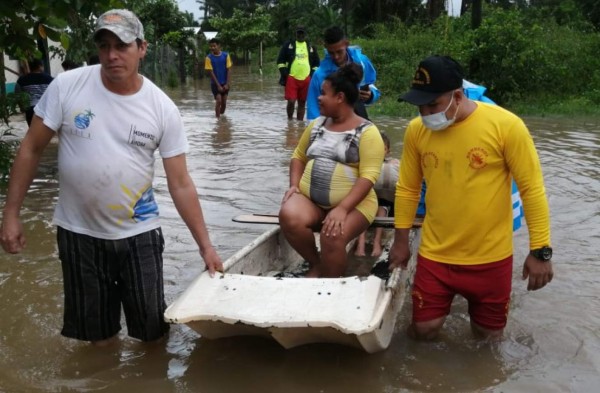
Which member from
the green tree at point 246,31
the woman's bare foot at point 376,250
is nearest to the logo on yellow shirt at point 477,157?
the woman's bare foot at point 376,250

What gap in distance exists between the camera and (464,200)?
3.69 meters

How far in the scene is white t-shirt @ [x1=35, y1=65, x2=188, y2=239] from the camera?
333 centimetres

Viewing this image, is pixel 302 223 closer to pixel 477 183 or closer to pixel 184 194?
pixel 184 194

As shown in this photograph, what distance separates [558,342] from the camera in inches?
168

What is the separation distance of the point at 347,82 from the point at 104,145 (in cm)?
188

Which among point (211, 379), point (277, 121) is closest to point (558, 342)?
point (211, 379)

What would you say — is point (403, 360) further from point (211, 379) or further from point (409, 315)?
point (211, 379)

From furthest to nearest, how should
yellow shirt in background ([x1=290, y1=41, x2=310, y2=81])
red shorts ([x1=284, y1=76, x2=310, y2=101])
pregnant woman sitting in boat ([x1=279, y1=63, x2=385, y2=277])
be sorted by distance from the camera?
1. red shorts ([x1=284, y1=76, x2=310, y2=101])
2. yellow shirt in background ([x1=290, y1=41, x2=310, y2=81])
3. pregnant woman sitting in boat ([x1=279, y1=63, x2=385, y2=277])

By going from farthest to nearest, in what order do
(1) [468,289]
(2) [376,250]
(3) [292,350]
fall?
(2) [376,250] < (3) [292,350] < (1) [468,289]

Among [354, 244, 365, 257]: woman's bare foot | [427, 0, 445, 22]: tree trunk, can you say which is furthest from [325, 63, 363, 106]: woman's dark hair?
[427, 0, 445, 22]: tree trunk

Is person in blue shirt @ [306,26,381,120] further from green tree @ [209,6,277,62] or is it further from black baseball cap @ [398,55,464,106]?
green tree @ [209,6,277,62]

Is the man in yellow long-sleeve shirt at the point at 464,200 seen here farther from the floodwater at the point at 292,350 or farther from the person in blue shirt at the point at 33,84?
the person in blue shirt at the point at 33,84

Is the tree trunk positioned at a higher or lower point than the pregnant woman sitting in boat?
higher

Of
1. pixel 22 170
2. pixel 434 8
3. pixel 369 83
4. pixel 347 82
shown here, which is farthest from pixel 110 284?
pixel 434 8
